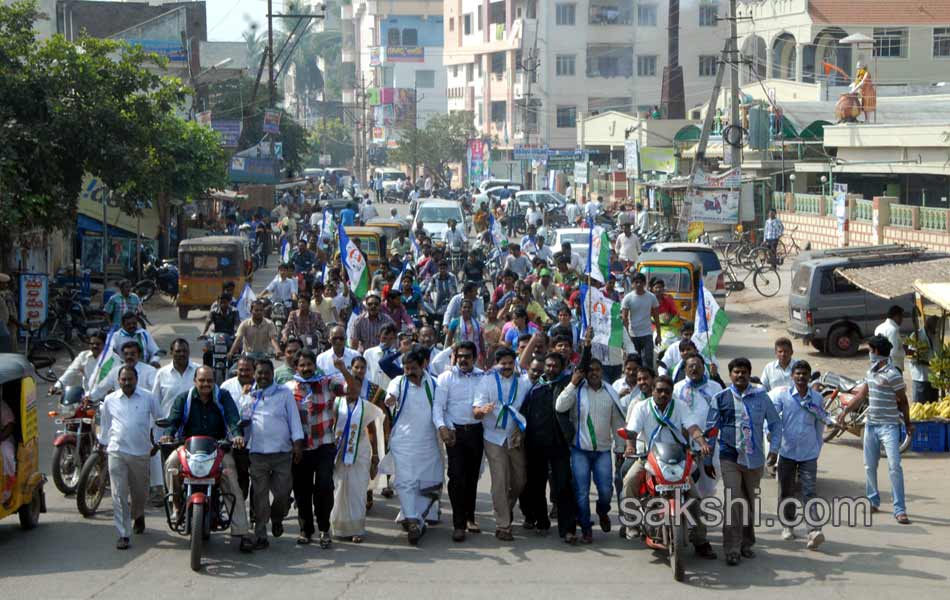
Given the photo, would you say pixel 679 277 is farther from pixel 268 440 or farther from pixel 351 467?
pixel 268 440

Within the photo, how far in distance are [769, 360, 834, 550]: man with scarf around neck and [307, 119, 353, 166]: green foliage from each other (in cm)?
10909

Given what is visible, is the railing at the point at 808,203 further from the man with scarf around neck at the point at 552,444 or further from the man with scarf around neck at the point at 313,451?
the man with scarf around neck at the point at 313,451

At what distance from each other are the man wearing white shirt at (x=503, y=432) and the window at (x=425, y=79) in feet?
383

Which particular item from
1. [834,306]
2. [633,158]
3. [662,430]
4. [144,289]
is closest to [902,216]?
[834,306]

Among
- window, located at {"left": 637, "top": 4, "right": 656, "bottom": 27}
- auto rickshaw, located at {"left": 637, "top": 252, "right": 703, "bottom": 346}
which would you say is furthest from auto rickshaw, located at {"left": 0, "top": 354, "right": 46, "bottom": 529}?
window, located at {"left": 637, "top": 4, "right": 656, "bottom": 27}

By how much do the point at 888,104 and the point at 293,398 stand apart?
3846 centimetres

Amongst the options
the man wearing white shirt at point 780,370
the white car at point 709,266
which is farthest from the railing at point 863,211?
the man wearing white shirt at point 780,370

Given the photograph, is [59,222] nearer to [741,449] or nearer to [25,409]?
[25,409]

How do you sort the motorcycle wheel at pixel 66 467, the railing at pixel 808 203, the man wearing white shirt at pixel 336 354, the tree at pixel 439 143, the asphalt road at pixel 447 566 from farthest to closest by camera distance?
the tree at pixel 439 143, the railing at pixel 808 203, the man wearing white shirt at pixel 336 354, the motorcycle wheel at pixel 66 467, the asphalt road at pixel 447 566

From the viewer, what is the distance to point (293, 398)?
10.0 meters

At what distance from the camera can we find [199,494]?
952 cm

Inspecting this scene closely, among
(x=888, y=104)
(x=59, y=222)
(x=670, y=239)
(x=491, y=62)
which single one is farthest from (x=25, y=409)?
(x=491, y=62)

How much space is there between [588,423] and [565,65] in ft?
234

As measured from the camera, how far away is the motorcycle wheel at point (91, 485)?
10.8m
